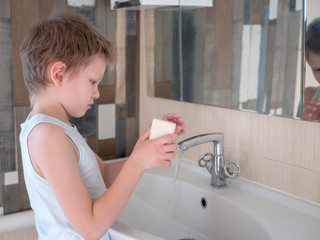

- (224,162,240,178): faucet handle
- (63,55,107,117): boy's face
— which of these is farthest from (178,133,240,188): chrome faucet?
(63,55,107,117): boy's face

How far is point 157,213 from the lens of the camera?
1.30m

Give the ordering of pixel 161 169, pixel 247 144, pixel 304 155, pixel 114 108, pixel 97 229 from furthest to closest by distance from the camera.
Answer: pixel 114 108, pixel 161 169, pixel 247 144, pixel 304 155, pixel 97 229

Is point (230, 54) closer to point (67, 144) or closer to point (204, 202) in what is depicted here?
point (204, 202)

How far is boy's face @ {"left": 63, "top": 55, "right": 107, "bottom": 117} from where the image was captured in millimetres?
880

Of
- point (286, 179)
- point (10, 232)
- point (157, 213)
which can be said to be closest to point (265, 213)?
point (286, 179)

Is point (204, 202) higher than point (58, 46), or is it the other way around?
point (58, 46)

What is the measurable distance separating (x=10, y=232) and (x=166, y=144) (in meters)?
0.73

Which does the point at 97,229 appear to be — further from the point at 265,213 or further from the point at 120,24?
the point at 120,24

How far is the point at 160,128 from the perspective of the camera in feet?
2.75

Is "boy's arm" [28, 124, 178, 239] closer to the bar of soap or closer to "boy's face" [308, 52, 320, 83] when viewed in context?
the bar of soap

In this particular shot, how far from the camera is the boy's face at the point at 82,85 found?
880 mm

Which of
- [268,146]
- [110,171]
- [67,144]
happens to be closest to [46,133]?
[67,144]

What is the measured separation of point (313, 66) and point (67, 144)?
0.60 metres

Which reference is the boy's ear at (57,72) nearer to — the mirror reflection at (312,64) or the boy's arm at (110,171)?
the boy's arm at (110,171)
